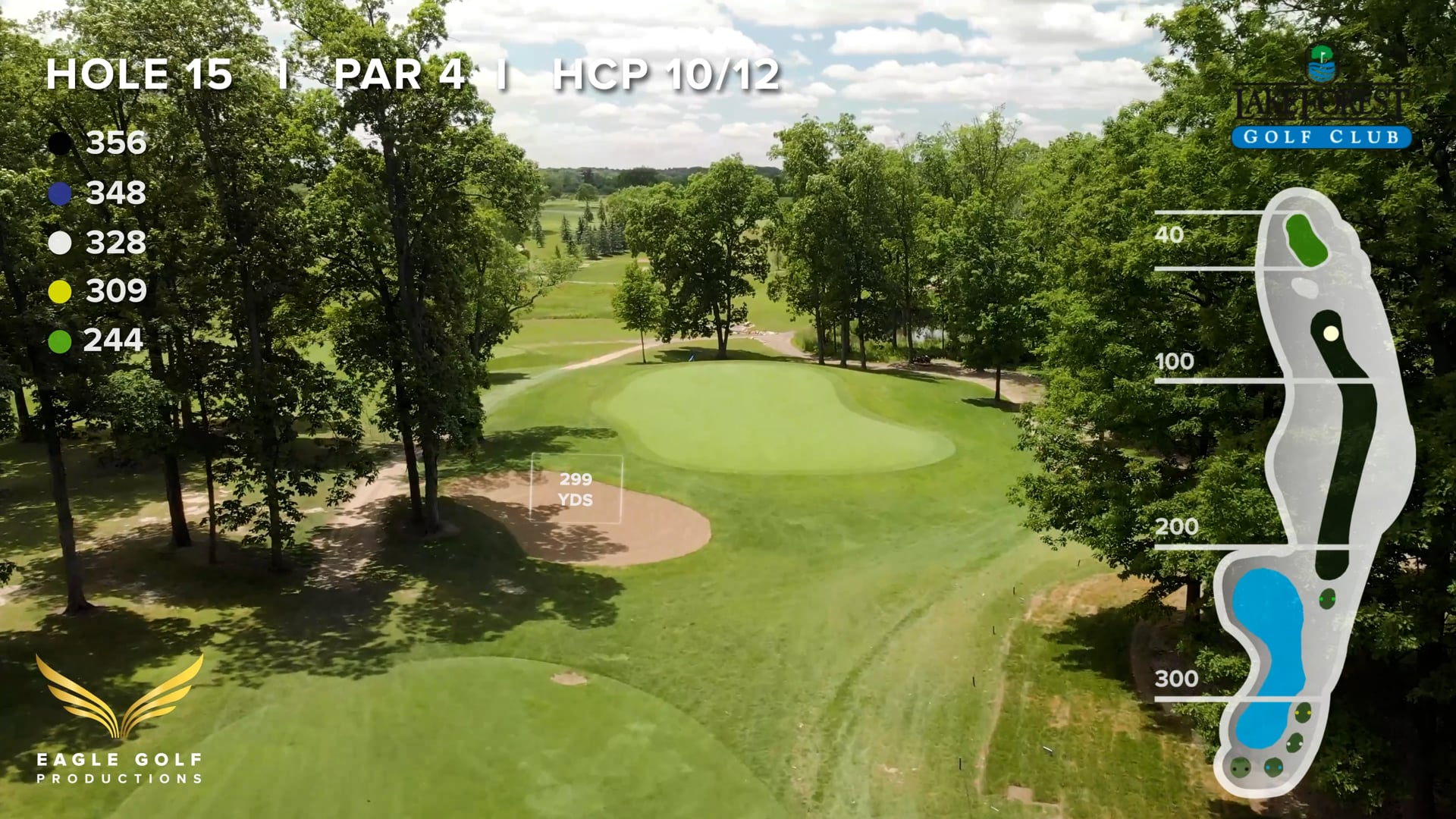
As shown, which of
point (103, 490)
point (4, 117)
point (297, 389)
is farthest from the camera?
point (103, 490)

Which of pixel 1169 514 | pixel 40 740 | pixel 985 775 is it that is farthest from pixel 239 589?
pixel 1169 514

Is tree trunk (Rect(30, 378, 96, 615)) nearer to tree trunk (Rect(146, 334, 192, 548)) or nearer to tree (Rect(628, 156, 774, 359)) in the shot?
tree trunk (Rect(146, 334, 192, 548))

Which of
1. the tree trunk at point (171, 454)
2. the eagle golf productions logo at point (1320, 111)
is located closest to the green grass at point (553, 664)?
the tree trunk at point (171, 454)

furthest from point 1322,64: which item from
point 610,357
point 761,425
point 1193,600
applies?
point 610,357

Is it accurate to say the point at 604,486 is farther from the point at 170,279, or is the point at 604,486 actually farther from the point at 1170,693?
the point at 1170,693

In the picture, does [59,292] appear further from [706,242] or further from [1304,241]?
[706,242]

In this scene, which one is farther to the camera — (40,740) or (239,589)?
(239,589)
